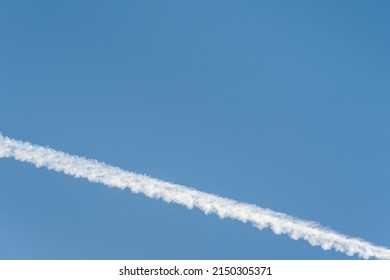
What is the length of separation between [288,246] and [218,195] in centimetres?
80

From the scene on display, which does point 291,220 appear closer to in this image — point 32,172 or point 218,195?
point 218,195

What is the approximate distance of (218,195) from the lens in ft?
17.1

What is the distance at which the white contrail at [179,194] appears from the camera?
516 cm

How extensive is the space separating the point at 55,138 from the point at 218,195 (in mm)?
1621

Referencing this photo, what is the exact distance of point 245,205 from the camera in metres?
5.21

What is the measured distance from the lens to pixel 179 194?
5176mm

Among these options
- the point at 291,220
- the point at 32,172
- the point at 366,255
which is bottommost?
the point at 366,255

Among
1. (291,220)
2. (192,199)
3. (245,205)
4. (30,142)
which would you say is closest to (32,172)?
(30,142)

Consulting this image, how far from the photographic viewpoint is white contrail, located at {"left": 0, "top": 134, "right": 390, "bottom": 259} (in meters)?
5.16

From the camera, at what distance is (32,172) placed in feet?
17.0

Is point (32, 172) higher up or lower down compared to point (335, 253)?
higher up

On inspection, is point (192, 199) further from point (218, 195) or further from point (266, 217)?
point (266, 217)

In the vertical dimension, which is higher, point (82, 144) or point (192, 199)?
point (82, 144)
